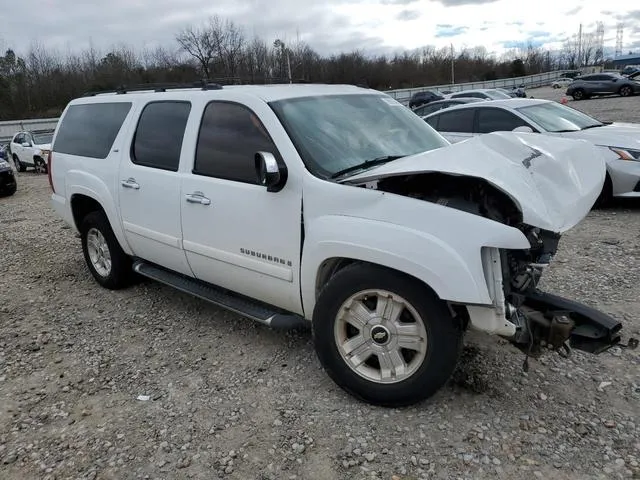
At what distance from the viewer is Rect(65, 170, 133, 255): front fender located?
15.6 feet

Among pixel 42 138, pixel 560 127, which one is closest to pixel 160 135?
pixel 560 127

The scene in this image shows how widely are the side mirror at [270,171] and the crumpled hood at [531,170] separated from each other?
0.38 metres

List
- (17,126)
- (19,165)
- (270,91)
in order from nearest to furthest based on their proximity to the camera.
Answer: (270,91) < (19,165) < (17,126)

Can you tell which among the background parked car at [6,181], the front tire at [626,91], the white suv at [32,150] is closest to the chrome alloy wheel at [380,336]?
the background parked car at [6,181]

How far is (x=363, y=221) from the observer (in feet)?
9.53

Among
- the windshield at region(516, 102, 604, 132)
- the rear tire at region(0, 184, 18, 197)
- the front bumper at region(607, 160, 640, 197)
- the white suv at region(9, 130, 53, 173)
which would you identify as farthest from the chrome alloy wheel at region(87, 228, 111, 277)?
the white suv at region(9, 130, 53, 173)

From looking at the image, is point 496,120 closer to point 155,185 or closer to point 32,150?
point 155,185

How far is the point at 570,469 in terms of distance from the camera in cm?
254

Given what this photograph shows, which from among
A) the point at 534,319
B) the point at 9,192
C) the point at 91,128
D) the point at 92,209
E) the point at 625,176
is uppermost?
the point at 91,128

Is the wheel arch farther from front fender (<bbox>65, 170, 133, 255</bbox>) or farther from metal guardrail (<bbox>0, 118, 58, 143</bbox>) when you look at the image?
metal guardrail (<bbox>0, 118, 58, 143</bbox>)

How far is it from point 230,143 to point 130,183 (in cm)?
127

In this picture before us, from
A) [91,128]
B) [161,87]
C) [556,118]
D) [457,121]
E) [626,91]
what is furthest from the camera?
[626,91]

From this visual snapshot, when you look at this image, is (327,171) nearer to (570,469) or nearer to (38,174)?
(570,469)

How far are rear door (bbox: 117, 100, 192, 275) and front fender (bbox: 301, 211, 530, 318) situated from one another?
152 centimetres
